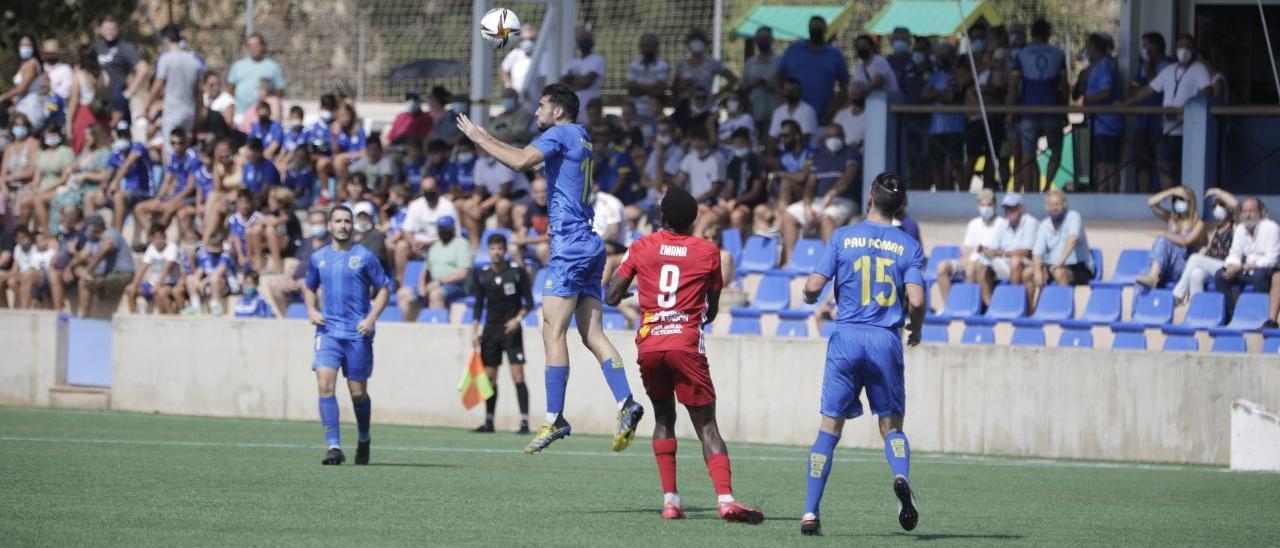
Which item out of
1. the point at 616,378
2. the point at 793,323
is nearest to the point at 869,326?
the point at 616,378

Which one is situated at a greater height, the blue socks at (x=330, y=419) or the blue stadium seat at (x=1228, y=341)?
the blue stadium seat at (x=1228, y=341)

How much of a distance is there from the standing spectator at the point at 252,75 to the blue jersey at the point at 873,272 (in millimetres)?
18939

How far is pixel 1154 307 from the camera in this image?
18.4 meters

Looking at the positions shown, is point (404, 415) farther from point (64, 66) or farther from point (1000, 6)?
point (1000, 6)

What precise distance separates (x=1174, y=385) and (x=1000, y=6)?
764 inches

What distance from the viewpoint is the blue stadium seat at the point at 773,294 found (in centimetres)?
2031

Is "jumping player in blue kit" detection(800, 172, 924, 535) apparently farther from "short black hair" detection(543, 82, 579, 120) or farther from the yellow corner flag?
the yellow corner flag

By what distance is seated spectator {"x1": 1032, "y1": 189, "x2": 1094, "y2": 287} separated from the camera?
1889cm

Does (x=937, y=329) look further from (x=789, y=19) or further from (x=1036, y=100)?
(x=789, y=19)

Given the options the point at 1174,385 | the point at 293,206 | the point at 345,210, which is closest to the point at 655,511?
the point at 345,210

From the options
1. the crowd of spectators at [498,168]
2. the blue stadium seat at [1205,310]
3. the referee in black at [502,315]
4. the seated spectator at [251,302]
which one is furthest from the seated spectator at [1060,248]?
the seated spectator at [251,302]

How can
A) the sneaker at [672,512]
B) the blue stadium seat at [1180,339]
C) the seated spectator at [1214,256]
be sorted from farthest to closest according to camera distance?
1. the seated spectator at [1214,256]
2. the blue stadium seat at [1180,339]
3. the sneaker at [672,512]

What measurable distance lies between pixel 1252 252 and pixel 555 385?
363 inches

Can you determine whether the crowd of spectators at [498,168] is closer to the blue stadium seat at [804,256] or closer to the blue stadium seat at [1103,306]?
the blue stadium seat at [804,256]
